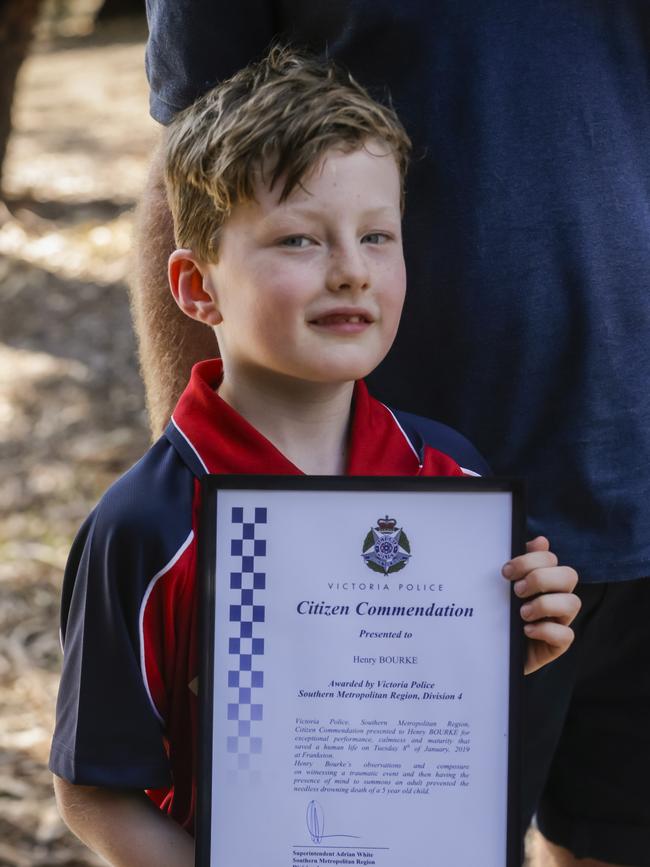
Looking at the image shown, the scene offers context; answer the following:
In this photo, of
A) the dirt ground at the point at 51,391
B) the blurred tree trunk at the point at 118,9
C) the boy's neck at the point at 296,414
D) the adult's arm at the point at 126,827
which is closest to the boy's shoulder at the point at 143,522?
the boy's neck at the point at 296,414

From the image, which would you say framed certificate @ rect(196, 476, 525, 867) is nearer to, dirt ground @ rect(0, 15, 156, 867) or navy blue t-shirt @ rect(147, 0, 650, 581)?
navy blue t-shirt @ rect(147, 0, 650, 581)

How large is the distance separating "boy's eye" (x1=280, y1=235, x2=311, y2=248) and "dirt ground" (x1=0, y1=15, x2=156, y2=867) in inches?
80.9

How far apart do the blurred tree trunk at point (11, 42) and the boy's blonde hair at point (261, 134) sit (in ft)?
20.9

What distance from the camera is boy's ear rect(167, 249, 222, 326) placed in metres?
1.58

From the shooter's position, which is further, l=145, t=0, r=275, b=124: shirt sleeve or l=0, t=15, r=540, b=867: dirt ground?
l=0, t=15, r=540, b=867: dirt ground

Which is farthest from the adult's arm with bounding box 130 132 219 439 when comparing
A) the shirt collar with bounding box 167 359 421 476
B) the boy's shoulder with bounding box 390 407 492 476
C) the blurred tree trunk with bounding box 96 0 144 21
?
the blurred tree trunk with bounding box 96 0 144 21

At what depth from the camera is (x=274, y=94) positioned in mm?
1520

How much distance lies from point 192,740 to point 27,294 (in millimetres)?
5603

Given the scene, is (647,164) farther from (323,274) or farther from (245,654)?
(245,654)

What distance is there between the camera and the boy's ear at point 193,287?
62.4 inches

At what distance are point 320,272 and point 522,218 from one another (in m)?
0.39

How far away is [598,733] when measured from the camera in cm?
206

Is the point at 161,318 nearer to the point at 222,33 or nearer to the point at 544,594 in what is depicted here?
the point at 222,33

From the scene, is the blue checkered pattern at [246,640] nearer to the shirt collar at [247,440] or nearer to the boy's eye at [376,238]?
the shirt collar at [247,440]
